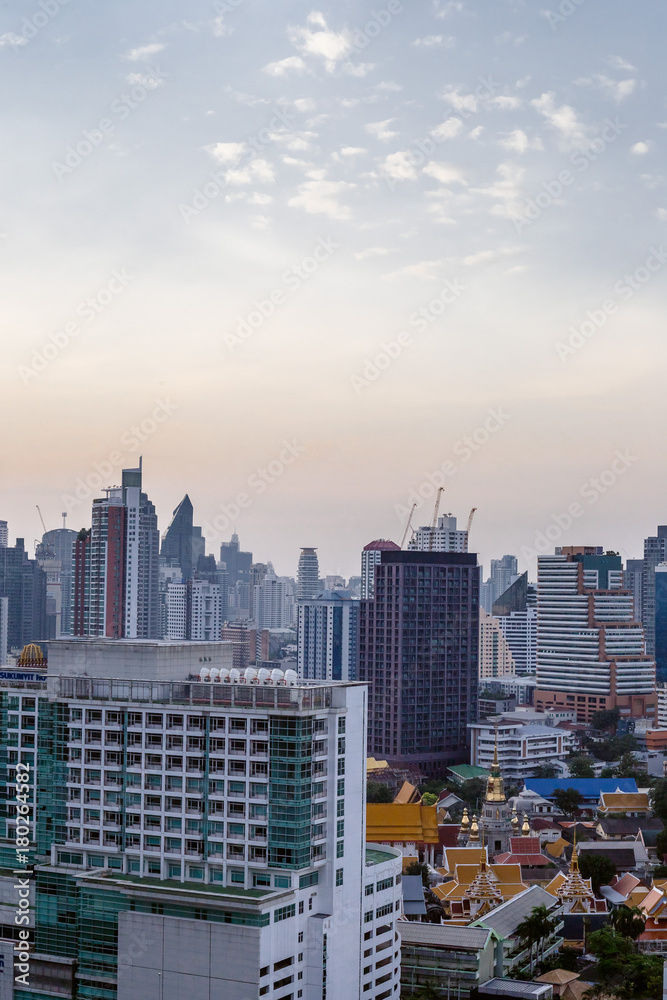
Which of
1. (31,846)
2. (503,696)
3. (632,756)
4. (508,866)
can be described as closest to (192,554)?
(503,696)

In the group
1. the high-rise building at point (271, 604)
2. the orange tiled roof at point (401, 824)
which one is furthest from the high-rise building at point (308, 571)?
the orange tiled roof at point (401, 824)

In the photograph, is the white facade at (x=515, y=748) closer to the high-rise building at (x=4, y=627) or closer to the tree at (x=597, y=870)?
the tree at (x=597, y=870)

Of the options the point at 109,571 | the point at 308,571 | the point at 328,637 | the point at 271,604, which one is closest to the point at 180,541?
the point at 308,571

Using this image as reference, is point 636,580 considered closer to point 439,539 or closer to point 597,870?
point 439,539

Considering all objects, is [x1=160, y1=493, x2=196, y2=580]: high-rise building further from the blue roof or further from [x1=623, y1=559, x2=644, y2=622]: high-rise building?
the blue roof

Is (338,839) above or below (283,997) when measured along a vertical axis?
above

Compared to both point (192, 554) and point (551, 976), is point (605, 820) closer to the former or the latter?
point (551, 976)

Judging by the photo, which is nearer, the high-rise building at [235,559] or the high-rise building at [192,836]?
the high-rise building at [192,836]
